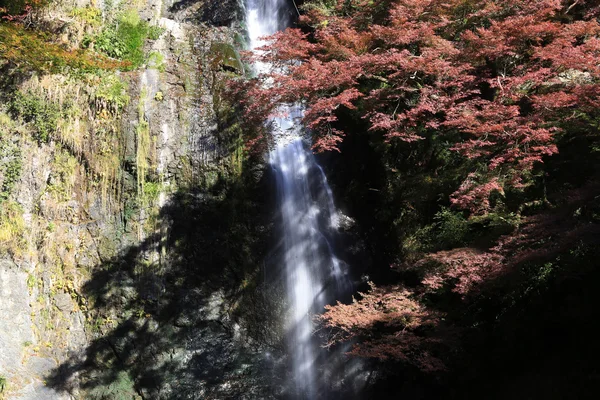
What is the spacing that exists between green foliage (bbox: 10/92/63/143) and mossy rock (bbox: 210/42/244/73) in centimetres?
358

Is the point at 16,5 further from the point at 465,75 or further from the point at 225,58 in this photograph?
the point at 465,75

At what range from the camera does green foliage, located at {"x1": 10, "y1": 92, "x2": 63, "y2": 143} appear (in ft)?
27.6

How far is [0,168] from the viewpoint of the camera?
26.4 ft

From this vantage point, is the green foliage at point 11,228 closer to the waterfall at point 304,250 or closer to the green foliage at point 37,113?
the green foliage at point 37,113

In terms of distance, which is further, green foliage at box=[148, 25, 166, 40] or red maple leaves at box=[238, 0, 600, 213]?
green foliage at box=[148, 25, 166, 40]

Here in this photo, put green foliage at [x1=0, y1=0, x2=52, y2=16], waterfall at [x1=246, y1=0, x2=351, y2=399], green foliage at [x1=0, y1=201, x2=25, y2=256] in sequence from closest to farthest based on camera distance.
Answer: green foliage at [x1=0, y1=201, x2=25, y2=256]
waterfall at [x1=246, y1=0, x2=351, y2=399]
green foliage at [x1=0, y1=0, x2=52, y2=16]

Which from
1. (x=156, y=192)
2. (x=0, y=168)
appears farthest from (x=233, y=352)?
(x=0, y=168)

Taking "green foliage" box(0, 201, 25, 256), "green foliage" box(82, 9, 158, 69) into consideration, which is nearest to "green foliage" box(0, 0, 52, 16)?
"green foliage" box(82, 9, 158, 69)

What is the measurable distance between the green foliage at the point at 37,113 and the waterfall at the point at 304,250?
4464 millimetres

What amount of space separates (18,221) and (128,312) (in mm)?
2615

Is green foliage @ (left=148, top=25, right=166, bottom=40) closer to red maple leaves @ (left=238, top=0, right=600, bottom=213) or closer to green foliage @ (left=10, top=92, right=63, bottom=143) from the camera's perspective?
green foliage @ (left=10, top=92, right=63, bottom=143)

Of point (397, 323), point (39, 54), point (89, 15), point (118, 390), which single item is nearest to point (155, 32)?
point (89, 15)

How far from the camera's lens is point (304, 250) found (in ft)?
31.2

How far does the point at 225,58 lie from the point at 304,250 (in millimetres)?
4983
